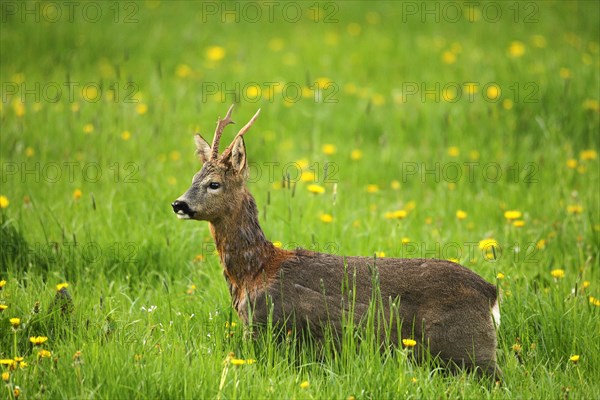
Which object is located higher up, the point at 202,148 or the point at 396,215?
the point at 202,148

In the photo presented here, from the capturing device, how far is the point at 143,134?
25.7 ft

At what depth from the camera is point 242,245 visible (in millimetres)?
4738

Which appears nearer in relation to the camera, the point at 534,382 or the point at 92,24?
the point at 534,382

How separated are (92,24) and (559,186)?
20.9 ft

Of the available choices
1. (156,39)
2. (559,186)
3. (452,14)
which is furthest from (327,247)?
(452,14)

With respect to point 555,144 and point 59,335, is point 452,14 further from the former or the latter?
point 59,335

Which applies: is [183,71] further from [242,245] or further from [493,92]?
[242,245]

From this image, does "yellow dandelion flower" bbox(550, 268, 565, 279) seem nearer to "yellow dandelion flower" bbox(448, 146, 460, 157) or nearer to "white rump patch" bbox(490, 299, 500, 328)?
"white rump patch" bbox(490, 299, 500, 328)

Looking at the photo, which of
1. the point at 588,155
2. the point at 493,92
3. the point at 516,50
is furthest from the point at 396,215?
the point at 516,50

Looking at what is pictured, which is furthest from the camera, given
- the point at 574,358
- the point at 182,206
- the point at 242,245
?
the point at 242,245

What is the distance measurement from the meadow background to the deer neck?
1.13ft

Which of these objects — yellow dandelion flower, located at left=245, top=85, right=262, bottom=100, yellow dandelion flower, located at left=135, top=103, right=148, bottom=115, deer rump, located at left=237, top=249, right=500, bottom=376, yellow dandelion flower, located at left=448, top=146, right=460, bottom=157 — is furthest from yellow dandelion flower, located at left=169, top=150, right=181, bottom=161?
deer rump, located at left=237, top=249, right=500, bottom=376

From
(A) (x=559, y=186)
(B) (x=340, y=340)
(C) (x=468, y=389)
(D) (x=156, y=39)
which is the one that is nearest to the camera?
(C) (x=468, y=389)

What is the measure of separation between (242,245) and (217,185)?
375mm
